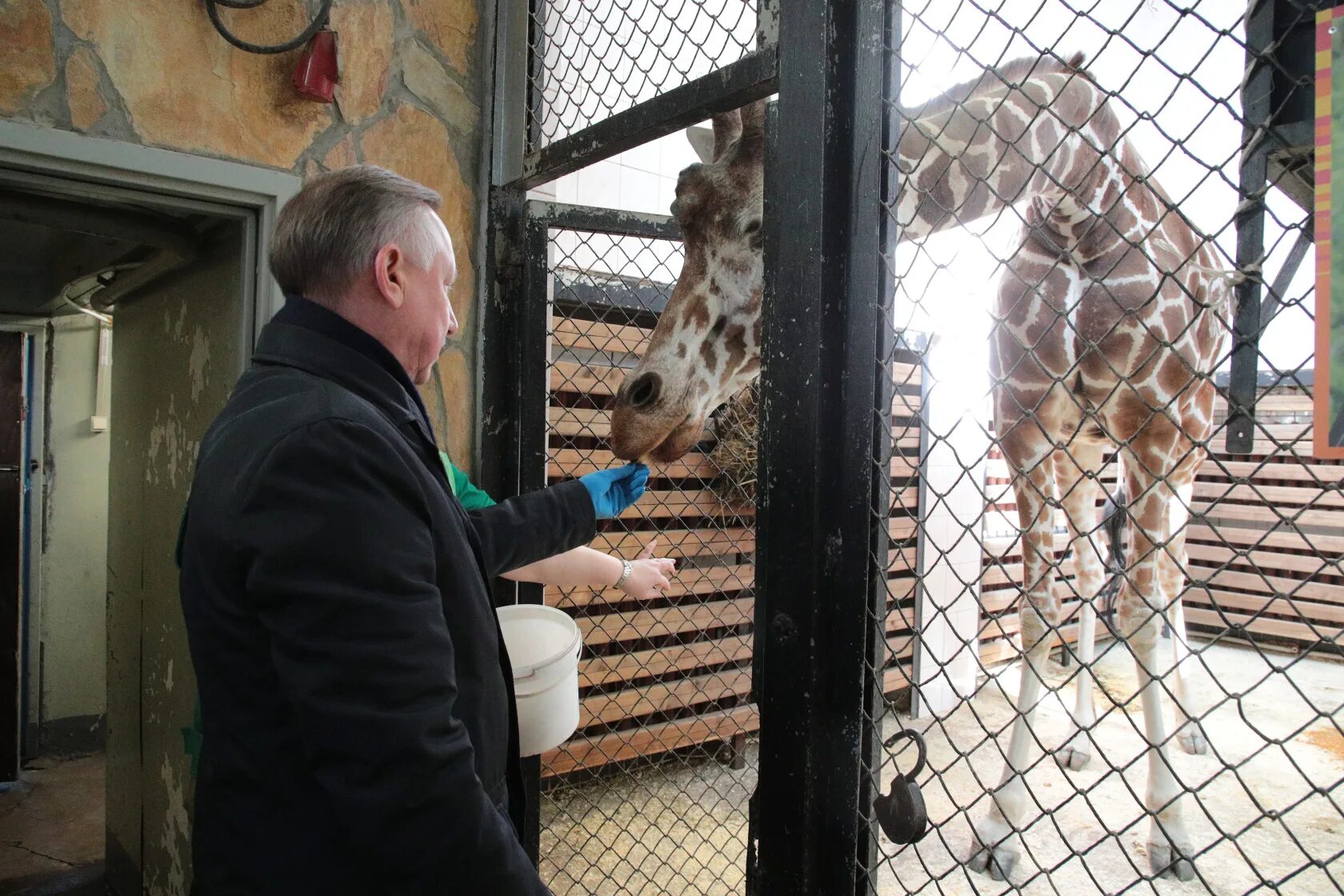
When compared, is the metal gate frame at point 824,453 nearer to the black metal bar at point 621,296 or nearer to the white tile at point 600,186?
the black metal bar at point 621,296

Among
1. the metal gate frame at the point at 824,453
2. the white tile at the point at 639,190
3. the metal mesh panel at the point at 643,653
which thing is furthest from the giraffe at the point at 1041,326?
the white tile at the point at 639,190

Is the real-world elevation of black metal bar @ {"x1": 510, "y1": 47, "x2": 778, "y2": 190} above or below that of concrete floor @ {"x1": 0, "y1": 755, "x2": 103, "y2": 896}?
above

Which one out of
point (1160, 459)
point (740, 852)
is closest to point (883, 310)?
point (1160, 459)

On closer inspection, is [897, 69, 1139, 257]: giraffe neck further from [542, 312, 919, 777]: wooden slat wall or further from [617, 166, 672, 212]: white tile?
[617, 166, 672, 212]: white tile

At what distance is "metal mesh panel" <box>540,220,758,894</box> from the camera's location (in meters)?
3.65

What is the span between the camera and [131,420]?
3117mm

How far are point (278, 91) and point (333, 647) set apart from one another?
180 centimetres

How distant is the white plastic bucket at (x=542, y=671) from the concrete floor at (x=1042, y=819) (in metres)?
1.10

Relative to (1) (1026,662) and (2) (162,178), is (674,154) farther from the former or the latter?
(1) (1026,662)

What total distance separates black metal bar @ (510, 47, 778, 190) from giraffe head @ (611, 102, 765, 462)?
326mm

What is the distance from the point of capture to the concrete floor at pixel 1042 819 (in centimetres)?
300

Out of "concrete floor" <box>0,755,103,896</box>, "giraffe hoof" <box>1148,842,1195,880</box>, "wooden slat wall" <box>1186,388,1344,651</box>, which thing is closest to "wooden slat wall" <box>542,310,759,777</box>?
"giraffe hoof" <box>1148,842,1195,880</box>

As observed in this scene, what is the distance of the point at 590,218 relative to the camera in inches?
91.7

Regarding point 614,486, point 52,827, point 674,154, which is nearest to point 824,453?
point 614,486
